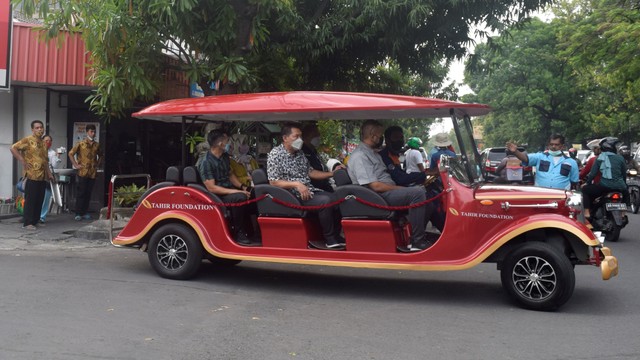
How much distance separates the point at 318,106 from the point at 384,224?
143cm

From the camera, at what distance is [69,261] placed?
848 centimetres

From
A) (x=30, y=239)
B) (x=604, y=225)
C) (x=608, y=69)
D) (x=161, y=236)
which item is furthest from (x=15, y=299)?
(x=608, y=69)

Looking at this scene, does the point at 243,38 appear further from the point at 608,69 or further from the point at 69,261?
the point at 608,69

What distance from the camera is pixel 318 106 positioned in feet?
22.2

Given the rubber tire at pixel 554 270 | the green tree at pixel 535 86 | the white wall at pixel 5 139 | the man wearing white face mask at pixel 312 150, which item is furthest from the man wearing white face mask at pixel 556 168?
the green tree at pixel 535 86

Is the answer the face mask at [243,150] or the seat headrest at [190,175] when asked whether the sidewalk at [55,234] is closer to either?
the face mask at [243,150]

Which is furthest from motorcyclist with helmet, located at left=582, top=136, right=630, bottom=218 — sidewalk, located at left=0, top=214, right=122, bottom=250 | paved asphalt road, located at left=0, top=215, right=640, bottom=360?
sidewalk, located at left=0, top=214, right=122, bottom=250

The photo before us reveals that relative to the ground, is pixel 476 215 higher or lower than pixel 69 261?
higher

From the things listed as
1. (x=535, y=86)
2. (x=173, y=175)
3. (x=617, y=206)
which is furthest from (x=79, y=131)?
(x=535, y=86)

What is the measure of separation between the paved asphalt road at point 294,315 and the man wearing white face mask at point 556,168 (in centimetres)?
198

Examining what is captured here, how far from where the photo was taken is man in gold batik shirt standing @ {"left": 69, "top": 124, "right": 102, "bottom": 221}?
485 inches

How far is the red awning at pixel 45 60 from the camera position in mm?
11820

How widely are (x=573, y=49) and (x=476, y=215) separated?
574 inches

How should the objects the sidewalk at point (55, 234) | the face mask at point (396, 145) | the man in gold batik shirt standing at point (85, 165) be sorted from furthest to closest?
1. the man in gold batik shirt standing at point (85, 165)
2. the sidewalk at point (55, 234)
3. the face mask at point (396, 145)
